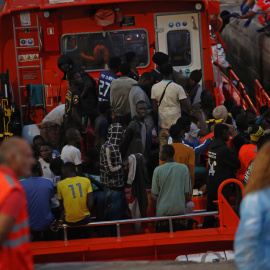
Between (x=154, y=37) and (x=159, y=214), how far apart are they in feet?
13.3

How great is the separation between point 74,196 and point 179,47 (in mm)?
4278

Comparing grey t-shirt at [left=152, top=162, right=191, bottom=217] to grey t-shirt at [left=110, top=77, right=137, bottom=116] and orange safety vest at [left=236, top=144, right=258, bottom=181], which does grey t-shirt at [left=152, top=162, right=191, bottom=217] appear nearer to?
orange safety vest at [left=236, top=144, right=258, bottom=181]

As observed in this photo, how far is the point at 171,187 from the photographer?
8.59m

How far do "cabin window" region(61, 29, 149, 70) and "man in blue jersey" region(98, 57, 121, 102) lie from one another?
944 millimetres

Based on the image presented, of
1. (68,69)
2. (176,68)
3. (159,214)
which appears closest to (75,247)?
(159,214)

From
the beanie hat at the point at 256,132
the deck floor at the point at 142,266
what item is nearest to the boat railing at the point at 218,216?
the beanie hat at the point at 256,132

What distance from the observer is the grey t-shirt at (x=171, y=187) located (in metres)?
8.56

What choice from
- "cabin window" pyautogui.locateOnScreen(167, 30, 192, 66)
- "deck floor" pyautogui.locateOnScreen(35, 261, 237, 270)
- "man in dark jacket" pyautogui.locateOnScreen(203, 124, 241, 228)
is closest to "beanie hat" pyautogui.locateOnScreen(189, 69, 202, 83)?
"cabin window" pyautogui.locateOnScreen(167, 30, 192, 66)

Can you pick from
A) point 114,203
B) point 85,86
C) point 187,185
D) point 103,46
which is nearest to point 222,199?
point 187,185

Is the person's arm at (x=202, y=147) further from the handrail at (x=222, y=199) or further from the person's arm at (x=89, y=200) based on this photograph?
the person's arm at (x=89, y=200)

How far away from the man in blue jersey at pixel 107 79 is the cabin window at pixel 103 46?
94cm

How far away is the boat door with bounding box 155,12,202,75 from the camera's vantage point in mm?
11789

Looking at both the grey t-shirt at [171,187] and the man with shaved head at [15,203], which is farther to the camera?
the grey t-shirt at [171,187]

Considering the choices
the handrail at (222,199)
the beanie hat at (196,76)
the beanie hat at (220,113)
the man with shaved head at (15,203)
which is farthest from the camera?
the beanie hat at (196,76)
